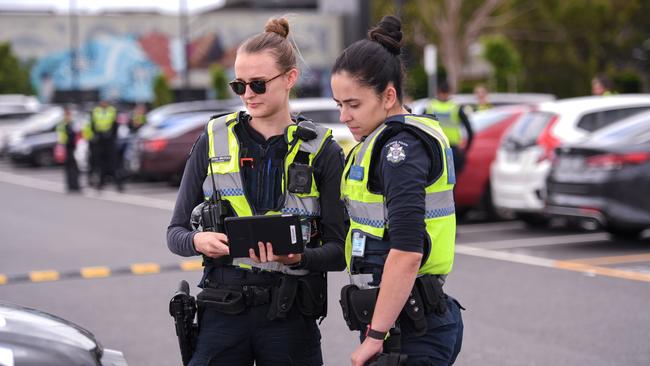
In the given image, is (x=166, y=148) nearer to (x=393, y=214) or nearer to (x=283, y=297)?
(x=283, y=297)

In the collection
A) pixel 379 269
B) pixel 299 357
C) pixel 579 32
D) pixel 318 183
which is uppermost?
pixel 579 32

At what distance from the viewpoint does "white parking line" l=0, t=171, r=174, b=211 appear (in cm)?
1919

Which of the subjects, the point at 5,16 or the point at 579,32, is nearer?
the point at 579,32

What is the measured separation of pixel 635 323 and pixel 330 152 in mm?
4749

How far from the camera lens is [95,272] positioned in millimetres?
10672

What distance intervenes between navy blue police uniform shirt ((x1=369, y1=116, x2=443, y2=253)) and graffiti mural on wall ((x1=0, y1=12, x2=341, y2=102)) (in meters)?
58.1

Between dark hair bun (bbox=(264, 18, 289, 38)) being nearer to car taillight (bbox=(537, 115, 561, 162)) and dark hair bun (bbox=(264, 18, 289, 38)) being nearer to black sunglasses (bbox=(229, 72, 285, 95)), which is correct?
black sunglasses (bbox=(229, 72, 285, 95))

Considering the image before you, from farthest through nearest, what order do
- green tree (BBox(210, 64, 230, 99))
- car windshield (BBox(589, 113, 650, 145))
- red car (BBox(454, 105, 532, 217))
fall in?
green tree (BBox(210, 64, 230, 99))
red car (BBox(454, 105, 532, 217))
car windshield (BBox(589, 113, 650, 145))

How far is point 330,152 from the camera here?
3709 millimetres

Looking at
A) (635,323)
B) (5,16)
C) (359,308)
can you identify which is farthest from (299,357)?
(5,16)

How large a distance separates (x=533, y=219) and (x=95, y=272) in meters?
5.86

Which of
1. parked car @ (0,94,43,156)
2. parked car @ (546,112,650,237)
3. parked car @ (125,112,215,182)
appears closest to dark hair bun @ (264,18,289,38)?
parked car @ (546,112,650,237)

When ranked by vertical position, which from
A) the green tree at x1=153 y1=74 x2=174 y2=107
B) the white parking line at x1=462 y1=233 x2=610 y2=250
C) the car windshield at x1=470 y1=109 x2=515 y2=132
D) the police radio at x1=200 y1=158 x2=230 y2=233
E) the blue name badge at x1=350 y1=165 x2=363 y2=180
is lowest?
the white parking line at x1=462 y1=233 x2=610 y2=250

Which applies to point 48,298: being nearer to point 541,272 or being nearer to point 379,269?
point 541,272
